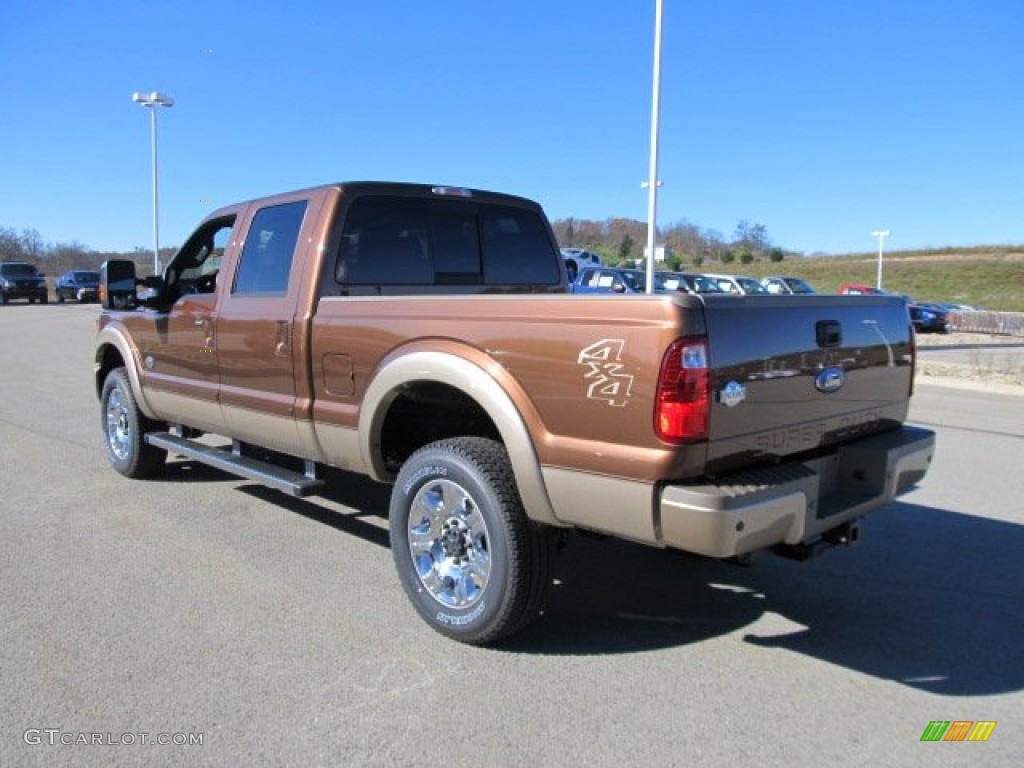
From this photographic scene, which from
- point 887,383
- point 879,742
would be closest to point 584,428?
point 879,742

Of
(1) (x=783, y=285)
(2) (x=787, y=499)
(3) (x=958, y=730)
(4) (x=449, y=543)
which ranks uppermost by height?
(1) (x=783, y=285)

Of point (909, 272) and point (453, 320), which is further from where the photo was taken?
point (909, 272)

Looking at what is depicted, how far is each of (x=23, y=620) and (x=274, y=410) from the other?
1.60 meters

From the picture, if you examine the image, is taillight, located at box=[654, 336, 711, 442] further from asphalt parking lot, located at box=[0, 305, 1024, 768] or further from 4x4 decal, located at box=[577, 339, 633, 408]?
asphalt parking lot, located at box=[0, 305, 1024, 768]

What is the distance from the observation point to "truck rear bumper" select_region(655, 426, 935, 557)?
9.53 feet

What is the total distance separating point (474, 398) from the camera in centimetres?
352

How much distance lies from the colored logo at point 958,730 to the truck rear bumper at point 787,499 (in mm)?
800

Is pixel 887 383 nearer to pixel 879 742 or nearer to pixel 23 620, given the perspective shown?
pixel 879 742

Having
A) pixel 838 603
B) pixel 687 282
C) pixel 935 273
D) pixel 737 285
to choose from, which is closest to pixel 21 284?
pixel 687 282

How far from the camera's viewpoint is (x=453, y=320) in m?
3.66

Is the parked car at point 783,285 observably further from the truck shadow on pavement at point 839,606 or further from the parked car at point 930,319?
the truck shadow on pavement at point 839,606

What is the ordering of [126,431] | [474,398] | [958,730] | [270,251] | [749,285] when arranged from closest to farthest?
[958,730], [474,398], [270,251], [126,431], [749,285]

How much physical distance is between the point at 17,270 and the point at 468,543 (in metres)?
46.1

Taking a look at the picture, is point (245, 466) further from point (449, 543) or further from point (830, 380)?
point (830, 380)
